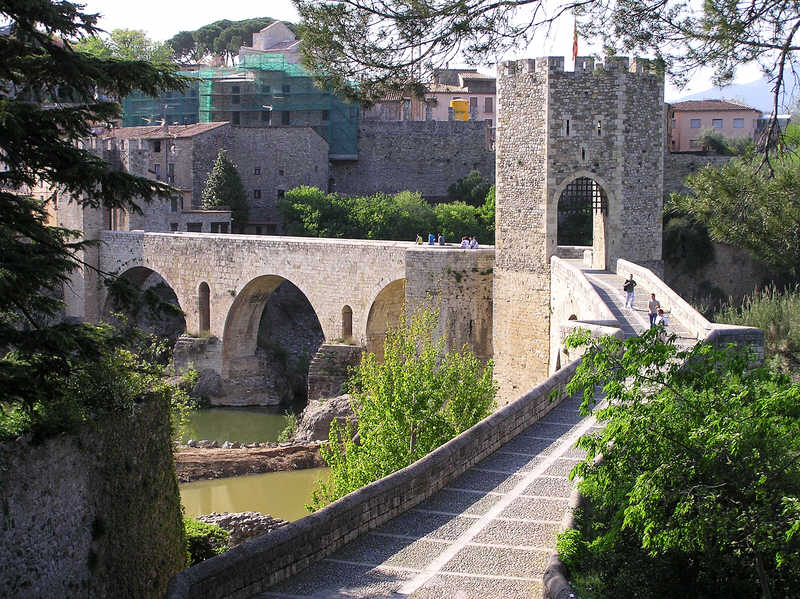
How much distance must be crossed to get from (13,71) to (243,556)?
4.44 meters

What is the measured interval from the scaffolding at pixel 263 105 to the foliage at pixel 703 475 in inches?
1447

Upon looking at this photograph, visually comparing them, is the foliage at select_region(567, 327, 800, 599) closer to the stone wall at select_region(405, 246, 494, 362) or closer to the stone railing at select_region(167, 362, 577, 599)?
the stone railing at select_region(167, 362, 577, 599)

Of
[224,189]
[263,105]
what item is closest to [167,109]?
[263,105]

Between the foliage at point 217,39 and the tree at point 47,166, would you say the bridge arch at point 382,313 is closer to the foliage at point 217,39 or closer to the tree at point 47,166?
the tree at point 47,166

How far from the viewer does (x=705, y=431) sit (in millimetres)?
6535

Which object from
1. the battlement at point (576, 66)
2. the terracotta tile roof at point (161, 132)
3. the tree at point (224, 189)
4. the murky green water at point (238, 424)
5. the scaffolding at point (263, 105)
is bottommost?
the murky green water at point (238, 424)

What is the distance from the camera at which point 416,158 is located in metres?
43.6

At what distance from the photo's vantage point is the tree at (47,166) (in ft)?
26.8

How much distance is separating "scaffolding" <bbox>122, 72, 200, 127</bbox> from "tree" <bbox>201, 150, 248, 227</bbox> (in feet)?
30.2

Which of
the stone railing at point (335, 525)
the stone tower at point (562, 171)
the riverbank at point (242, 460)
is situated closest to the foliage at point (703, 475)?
the stone railing at point (335, 525)

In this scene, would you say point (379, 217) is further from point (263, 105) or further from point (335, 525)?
point (335, 525)

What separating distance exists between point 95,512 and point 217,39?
68918 mm

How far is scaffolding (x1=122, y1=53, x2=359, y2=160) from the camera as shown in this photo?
44125 millimetres

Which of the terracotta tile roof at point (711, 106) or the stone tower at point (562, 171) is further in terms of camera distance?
the terracotta tile roof at point (711, 106)
